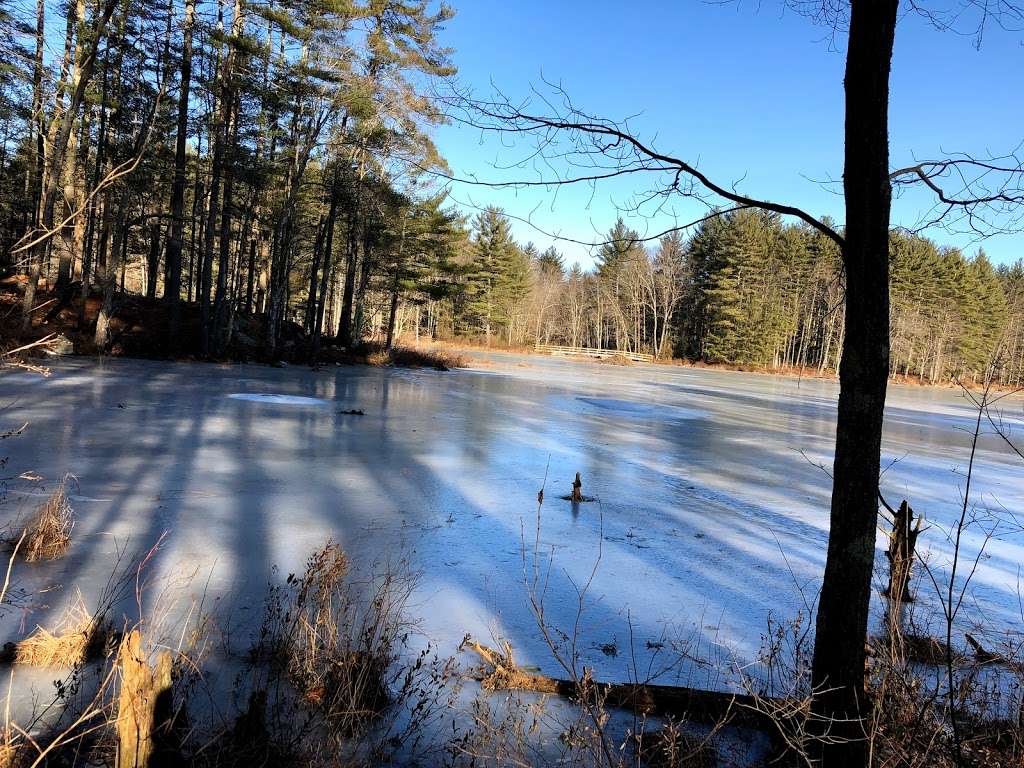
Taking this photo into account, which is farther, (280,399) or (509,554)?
(280,399)

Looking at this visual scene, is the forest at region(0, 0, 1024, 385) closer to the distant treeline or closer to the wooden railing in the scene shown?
the distant treeline

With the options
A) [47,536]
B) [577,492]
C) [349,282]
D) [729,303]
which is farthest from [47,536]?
[729,303]

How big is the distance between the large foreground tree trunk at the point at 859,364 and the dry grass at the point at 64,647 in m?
3.17

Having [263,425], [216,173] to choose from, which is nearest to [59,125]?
[216,173]

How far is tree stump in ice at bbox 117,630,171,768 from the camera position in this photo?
1.90 meters

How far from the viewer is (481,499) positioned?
265 inches

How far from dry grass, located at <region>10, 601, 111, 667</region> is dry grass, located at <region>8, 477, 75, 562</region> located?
4.20 ft

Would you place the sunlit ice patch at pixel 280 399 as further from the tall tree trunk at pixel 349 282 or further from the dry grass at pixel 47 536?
the tall tree trunk at pixel 349 282

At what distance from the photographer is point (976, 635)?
13.4 ft

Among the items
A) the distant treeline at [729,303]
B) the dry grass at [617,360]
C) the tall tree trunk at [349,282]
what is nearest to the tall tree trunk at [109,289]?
the tall tree trunk at [349,282]

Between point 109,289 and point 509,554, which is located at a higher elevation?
point 109,289

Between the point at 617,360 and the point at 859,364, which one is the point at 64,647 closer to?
the point at 859,364

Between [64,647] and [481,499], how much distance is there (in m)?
4.12

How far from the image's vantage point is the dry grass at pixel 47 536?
419cm
